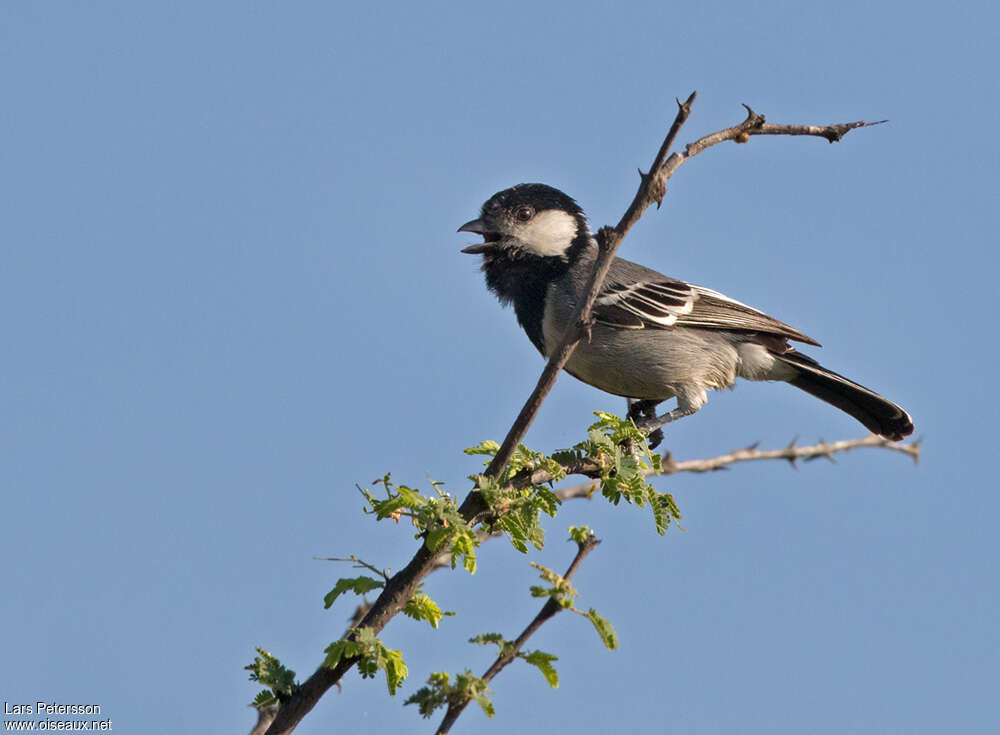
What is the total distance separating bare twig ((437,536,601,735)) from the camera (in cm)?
332

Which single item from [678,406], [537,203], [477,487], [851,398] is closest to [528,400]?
[477,487]

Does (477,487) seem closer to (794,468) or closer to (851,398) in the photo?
(794,468)

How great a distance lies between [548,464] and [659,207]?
120 centimetres

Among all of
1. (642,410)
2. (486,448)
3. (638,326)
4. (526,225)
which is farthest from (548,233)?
(486,448)

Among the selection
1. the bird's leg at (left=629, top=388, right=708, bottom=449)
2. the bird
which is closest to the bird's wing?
the bird

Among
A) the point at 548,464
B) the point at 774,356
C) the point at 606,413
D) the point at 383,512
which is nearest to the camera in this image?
the point at 383,512

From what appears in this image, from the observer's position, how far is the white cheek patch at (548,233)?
870 cm

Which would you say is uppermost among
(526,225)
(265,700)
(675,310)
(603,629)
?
(526,225)

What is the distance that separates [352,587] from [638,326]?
4829 millimetres

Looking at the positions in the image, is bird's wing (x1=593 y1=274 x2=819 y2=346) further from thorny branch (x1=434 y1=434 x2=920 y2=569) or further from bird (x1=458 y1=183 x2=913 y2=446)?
thorny branch (x1=434 y1=434 x2=920 y2=569)

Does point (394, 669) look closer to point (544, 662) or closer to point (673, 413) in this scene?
point (544, 662)

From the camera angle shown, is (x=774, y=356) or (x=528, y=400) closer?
(x=528, y=400)

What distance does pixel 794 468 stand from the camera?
418 cm

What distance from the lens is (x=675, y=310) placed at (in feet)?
28.2
